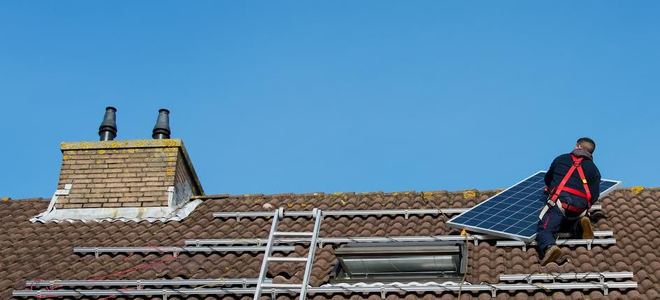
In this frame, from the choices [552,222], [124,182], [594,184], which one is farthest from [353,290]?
[124,182]

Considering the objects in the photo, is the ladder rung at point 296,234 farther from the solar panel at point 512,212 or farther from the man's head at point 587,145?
the man's head at point 587,145

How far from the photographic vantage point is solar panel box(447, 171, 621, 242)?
34.3 feet

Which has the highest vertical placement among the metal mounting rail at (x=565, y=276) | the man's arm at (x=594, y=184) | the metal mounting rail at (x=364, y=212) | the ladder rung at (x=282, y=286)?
the metal mounting rail at (x=364, y=212)

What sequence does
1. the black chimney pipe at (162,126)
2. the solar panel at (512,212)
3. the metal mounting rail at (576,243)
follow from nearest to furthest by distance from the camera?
the metal mounting rail at (576,243) → the solar panel at (512,212) → the black chimney pipe at (162,126)

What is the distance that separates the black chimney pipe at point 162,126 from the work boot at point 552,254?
630 centimetres

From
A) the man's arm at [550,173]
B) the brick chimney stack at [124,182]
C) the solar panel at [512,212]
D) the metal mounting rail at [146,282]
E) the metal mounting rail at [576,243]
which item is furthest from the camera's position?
the brick chimney stack at [124,182]

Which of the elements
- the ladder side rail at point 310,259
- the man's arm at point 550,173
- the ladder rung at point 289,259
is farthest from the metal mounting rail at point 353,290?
the man's arm at point 550,173

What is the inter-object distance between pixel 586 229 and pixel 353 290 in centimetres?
267

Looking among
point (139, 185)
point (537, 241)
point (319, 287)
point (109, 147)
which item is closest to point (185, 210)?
point (139, 185)

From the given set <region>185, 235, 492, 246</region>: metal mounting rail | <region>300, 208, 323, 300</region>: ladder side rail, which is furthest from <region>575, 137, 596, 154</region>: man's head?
<region>300, 208, 323, 300</region>: ladder side rail

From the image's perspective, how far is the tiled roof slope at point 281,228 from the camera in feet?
32.0

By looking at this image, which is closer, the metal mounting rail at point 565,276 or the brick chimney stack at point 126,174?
the metal mounting rail at point 565,276

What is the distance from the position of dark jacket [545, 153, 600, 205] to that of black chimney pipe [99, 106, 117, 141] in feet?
21.3

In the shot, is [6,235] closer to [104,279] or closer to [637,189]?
[104,279]
